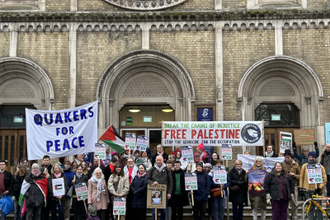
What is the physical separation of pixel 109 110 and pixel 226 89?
5024mm

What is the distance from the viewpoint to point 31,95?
18562mm

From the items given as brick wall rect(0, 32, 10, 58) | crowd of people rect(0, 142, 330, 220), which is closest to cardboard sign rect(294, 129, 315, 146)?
crowd of people rect(0, 142, 330, 220)

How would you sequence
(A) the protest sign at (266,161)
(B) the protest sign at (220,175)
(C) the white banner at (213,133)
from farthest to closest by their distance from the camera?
(C) the white banner at (213,133) < (A) the protest sign at (266,161) < (B) the protest sign at (220,175)

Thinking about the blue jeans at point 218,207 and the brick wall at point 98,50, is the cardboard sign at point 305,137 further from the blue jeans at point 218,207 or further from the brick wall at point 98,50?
the brick wall at point 98,50

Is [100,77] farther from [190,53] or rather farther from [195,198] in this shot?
[195,198]

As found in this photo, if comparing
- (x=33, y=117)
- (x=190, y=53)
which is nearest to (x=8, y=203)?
(x=33, y=117)

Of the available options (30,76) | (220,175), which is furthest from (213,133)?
(30,76)

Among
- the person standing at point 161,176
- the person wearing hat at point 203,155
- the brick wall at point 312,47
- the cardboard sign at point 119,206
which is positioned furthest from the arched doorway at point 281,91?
the cardboard sign at point 119,206

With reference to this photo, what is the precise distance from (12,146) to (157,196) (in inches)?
375

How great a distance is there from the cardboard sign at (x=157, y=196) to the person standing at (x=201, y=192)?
34.6 inches

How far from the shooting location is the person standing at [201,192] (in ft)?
39.0

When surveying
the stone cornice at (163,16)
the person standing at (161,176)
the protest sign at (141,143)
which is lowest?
the person standing at (161,176)

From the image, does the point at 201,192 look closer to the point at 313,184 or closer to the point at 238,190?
the point at 238,190

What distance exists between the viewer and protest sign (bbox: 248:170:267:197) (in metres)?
12.3
